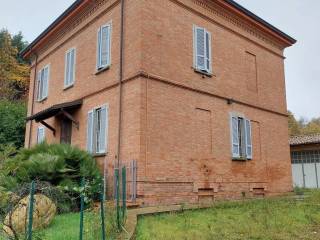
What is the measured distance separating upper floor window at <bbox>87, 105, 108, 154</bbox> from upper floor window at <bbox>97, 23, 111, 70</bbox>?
1671mm

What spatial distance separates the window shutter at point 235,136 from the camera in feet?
48.1

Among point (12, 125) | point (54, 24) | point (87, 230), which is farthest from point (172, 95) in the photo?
point (12, 125)

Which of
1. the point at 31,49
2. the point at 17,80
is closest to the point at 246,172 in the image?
the point at 31,49

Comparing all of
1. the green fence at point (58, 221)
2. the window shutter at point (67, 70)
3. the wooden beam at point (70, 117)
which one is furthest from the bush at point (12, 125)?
the green fence at point (58, 221)

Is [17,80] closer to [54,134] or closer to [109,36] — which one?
[54,134]

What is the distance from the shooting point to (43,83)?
18.5 m

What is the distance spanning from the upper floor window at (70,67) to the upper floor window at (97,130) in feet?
8.49

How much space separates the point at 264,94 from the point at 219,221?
939 centimetres

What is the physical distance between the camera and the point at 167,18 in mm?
13109

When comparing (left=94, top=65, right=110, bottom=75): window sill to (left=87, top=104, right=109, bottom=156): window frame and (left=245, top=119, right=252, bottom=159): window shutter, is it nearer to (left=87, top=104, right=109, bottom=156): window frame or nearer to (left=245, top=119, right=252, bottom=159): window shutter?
(left=87, top=104, right=109, bottom=156): window frame

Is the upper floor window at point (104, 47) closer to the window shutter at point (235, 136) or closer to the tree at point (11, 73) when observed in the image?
the window shutter at point (235, 136)

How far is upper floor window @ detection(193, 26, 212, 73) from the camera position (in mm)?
13930

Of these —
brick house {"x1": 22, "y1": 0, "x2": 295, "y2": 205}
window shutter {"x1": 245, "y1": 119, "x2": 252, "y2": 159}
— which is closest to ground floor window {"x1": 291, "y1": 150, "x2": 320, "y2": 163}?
brick house {"x1": 22, "y1": 0, "x2": 295, "y2": 205}

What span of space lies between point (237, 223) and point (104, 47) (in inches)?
322
